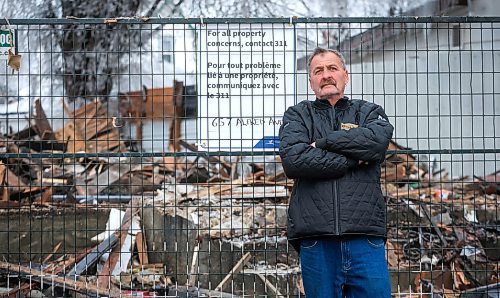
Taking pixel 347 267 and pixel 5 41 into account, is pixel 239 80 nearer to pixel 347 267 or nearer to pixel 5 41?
pixel 5 41

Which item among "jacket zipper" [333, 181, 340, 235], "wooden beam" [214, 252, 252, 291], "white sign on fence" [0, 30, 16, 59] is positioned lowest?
"wooden beam" [214, 252, 252, 291]

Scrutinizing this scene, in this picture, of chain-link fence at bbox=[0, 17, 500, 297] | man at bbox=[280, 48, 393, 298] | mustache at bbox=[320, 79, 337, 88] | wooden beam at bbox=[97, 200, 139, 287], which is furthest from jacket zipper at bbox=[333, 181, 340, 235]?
wooden beam at bbox=[97, 200, 139, 287]

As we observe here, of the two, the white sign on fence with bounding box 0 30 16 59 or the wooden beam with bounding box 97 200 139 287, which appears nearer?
the white sign on fence with bounding box 0 30 16 59

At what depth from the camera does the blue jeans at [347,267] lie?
4156mm

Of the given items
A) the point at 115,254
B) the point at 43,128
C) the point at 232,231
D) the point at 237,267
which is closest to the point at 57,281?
the point at 115,254

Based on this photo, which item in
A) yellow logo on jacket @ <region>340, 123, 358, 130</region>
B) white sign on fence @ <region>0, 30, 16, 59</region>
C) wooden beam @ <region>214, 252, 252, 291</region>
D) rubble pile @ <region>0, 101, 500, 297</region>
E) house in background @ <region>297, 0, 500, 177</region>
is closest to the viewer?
yellow logo on jacket @ <region>340, 123, 358, 130</region>

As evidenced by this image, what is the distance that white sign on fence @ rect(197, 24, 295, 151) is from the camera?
598 centimetres

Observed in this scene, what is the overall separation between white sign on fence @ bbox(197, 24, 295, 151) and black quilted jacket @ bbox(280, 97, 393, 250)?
5.36 ft

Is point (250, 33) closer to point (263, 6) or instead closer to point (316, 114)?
point (316, 114)

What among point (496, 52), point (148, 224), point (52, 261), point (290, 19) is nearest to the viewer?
point (290, 19)

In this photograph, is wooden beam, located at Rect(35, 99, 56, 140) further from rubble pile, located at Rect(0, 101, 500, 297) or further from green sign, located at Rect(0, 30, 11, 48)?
green sign, located at Rect(0, 30, 11, 48)

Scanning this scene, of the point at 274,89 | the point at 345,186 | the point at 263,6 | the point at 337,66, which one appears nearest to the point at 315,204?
the point at 345,186

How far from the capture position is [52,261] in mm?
7141

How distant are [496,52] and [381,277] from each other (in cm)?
343
